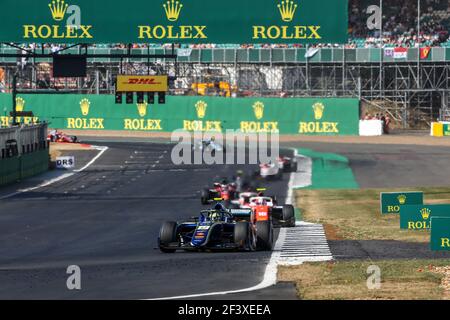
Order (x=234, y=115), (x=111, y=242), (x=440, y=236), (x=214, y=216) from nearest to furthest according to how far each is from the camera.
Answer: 1. (x=440, y=236)
2. (x=214, y=216)
3. (x=111, y=242)
4. (x=234, y=115)

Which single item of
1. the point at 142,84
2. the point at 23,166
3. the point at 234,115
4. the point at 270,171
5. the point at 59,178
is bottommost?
the point at 59,178

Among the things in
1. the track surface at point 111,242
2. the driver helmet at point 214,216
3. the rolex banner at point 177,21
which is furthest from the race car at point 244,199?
the rolex banner at point 177,21

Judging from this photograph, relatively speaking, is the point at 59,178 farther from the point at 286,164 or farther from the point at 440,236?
the point at 440,236

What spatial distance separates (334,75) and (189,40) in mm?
44012

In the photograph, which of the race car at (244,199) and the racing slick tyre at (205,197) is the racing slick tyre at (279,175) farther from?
the race car at (244,199)

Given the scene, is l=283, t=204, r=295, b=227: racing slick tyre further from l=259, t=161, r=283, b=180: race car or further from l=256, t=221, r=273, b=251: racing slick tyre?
l=259, t=161, r=283, b=180: race car

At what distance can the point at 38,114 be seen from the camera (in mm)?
88438

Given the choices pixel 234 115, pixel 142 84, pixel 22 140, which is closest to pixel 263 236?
pixel 142 84

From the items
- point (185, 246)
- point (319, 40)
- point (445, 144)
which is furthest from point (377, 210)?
point (445, 144)

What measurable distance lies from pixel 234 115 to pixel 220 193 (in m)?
41.8

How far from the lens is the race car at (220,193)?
40188 mm

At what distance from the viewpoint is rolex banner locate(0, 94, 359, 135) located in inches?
3223

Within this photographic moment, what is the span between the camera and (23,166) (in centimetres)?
5569
